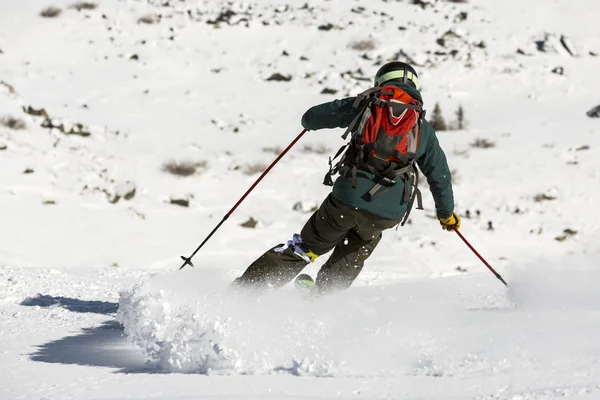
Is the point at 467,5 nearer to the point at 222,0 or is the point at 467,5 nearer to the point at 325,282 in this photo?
the point at 222,0

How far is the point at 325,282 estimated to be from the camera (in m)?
3.96

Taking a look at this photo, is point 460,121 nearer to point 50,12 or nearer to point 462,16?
point 462,16

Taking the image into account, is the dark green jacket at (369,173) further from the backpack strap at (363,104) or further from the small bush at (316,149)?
the small bush at (316,149)

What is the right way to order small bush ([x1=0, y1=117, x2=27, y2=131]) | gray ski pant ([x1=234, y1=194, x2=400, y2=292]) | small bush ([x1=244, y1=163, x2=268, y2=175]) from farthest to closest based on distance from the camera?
small bush ([x1=244, y1=163, x2=268, y2=175]) < small bush ([x1=0, y1=117, x2=27, y2=131]) < gray ski pant ([x1=234, y1=194, x2=400, y2=292])

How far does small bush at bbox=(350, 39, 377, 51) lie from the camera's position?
767 inches

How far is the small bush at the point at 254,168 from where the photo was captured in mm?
12391

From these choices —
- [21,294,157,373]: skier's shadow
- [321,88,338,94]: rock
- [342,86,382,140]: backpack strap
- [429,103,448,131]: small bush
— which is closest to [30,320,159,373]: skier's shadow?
[21,294,157,373]: skier's shadow

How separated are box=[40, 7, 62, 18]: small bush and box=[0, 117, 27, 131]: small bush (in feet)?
29.5

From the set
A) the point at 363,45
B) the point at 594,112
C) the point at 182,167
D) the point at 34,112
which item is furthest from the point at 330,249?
the point at 363,45

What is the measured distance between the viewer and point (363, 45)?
770 inches

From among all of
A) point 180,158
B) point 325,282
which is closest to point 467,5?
point 180,158

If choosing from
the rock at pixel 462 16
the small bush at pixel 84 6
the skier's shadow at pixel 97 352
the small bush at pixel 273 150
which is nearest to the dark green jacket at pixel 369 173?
the skier's shadow at pixel 97 352

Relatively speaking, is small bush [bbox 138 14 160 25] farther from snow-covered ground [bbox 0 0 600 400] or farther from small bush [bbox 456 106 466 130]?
small bush [bbox 456 106 466 130]

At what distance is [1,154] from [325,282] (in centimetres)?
928
